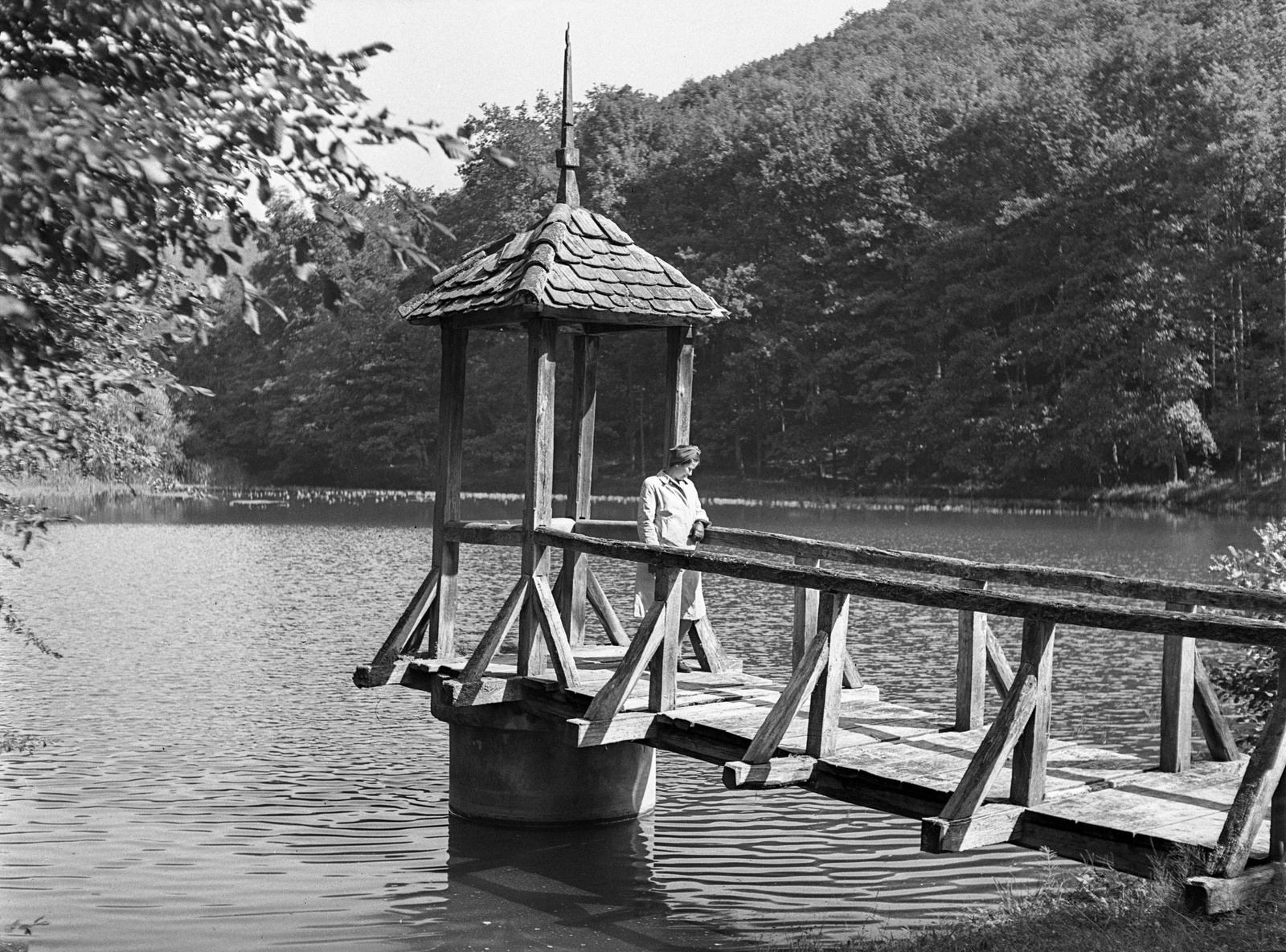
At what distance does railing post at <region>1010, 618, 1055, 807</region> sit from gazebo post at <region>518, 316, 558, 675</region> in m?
4.06

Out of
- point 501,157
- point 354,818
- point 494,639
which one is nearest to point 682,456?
point 494,639

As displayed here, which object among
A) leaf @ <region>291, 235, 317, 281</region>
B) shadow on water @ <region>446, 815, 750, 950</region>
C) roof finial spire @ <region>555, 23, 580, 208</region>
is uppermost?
roof finial spire @ <region>555, 23, 580, 208</region>

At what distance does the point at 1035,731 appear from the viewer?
721 centimetres

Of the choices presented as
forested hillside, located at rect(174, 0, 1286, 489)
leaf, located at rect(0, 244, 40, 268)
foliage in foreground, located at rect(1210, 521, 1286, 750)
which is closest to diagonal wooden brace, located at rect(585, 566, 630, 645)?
foliage in foreground, located at rect(1210, 521, 1286, 750)

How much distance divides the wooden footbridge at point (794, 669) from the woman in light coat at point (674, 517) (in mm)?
465

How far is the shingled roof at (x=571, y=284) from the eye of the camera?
33.9 ft

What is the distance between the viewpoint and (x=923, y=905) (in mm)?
9336

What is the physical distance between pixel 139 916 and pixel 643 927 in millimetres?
3141

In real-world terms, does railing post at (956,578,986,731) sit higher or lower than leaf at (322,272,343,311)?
lower

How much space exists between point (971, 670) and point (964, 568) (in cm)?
92

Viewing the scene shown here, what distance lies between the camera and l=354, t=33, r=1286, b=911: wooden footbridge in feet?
22.6

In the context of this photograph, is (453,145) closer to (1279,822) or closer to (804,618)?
(1279,822)

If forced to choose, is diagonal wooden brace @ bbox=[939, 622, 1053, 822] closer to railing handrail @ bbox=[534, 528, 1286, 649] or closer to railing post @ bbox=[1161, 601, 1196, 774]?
railing handrail @ bbox=[534, 528, 1286, 649]

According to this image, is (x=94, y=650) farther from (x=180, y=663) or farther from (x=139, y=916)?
(x=139, y=916)
